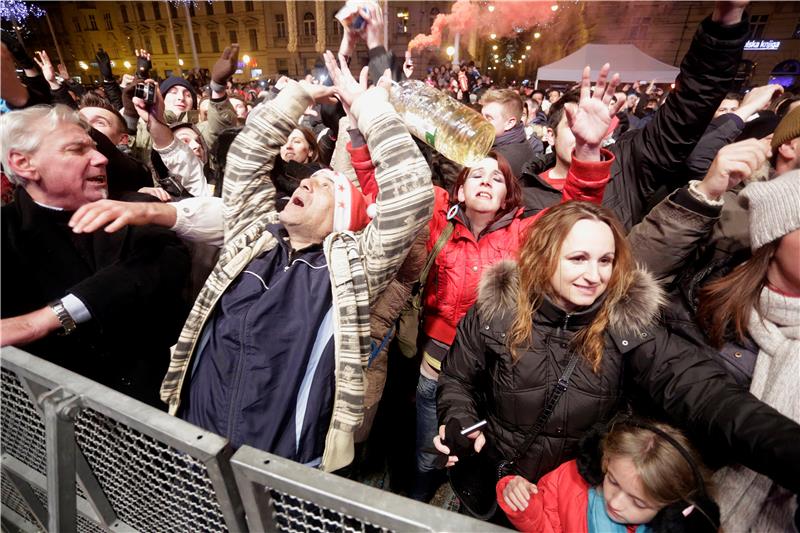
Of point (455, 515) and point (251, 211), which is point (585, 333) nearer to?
point (455, 515)

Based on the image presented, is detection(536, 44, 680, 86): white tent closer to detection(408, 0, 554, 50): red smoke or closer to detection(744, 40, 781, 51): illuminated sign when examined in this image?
detection(408, 0, 554, 50): red smoke

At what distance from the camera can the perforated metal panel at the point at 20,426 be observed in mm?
1254

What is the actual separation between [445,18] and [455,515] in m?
39.0

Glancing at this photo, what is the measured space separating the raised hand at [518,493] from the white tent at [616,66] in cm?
1606

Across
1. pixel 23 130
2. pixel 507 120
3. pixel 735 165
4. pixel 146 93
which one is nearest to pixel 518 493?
pixel 735 165

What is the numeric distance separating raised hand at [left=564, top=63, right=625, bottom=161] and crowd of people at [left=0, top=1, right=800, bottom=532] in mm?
10

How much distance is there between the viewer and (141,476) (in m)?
1.14

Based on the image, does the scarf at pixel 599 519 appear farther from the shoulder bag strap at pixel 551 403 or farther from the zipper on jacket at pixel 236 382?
the zipper on jacket at pixel 236 382

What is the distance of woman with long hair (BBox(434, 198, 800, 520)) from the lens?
4.70 ft

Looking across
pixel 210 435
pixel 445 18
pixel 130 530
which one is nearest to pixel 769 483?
pixel 210 435

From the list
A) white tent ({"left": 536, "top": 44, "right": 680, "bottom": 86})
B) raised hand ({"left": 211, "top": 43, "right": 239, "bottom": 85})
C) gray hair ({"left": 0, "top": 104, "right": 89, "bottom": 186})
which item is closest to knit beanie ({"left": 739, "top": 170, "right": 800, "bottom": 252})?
gray hair ({"left": 0, "top": 104, "right": 89, "bottom": 186})

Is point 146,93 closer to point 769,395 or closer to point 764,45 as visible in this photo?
point 769,395

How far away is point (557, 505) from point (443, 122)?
2.33m

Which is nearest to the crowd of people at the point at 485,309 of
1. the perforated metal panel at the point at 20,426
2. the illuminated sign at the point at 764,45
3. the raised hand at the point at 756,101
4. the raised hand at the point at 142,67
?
the perforated metal panel at the point at 20,426
